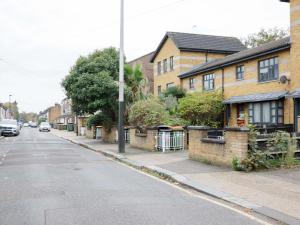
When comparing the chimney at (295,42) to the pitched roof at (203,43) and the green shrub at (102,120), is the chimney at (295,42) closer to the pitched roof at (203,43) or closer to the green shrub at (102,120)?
the green shrub at (102,120)

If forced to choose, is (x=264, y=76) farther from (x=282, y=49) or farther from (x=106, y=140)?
(x=106, y=140)

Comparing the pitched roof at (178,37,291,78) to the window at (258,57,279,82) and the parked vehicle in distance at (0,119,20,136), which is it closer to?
the window at (258,57,279,82)

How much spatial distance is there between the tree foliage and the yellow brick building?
355 inches

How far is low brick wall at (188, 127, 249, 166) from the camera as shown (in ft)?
43.7

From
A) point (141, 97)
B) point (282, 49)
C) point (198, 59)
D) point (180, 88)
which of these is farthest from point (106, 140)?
point (282, 49)

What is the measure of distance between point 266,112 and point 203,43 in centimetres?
1669

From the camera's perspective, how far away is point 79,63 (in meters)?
32.2

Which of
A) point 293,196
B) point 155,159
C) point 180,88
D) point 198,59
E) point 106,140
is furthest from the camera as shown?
point 198,59

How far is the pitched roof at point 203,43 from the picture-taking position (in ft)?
127

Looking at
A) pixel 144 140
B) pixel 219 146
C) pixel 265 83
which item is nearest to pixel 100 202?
pixel 219 146

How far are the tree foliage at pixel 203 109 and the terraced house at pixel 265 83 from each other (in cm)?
64

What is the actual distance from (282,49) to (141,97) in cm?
1109

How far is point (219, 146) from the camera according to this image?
48.2 feet

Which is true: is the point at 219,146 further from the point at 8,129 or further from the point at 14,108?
the point at 14,108
